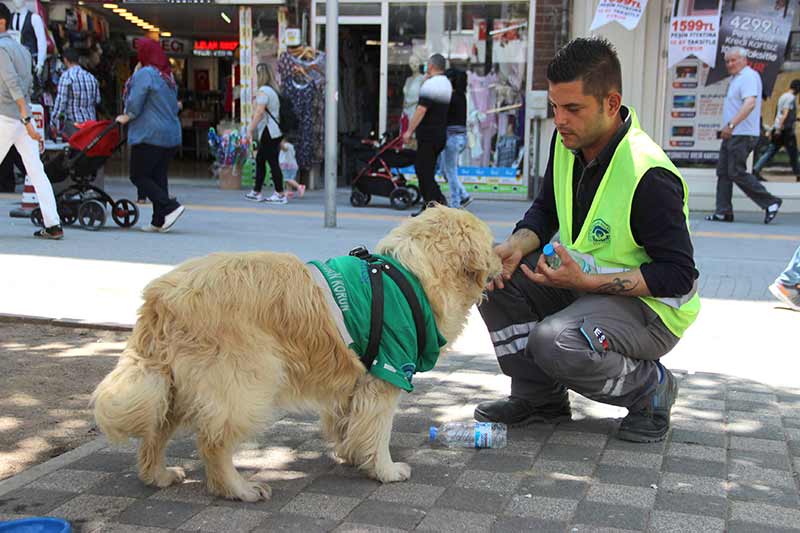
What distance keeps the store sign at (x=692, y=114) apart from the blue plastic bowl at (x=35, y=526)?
40.1 ft

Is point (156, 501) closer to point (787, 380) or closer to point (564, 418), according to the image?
point (564, 418)

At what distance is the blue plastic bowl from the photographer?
271cm

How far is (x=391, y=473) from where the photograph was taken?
340 cm

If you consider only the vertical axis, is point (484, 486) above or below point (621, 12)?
below

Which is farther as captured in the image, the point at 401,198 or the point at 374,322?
the point at 401,198

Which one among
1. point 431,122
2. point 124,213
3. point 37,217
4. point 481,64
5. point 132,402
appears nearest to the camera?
point 132,402

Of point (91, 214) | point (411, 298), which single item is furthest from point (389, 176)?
point (411, 298)

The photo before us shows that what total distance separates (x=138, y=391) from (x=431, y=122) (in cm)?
Result: 901

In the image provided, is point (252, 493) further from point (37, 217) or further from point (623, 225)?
point (37, 217)

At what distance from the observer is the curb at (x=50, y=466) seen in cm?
328

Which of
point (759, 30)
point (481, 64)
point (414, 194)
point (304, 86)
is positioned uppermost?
point (759, 30)

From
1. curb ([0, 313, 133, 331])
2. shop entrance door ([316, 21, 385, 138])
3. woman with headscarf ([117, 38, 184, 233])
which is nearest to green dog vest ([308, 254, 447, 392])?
curb ([0, 313, 133, 331])

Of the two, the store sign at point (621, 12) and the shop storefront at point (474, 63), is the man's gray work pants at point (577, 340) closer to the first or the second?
the store sign at point (621, 12)

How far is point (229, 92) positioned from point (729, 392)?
51.0ft
